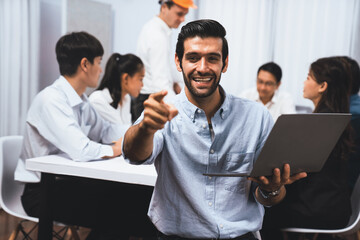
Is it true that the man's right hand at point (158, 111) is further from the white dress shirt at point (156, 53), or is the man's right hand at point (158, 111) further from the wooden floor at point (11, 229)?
the white dress shirt at point (156, 53)

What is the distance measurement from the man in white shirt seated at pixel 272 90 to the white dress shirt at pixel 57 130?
70.4 inches

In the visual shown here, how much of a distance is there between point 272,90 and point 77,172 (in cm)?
223

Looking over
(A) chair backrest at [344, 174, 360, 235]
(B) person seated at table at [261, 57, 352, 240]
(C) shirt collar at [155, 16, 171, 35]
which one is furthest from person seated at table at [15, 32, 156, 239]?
(C) shirt collar at [155, 16, 171, 35]

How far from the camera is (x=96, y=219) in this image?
5.42ft

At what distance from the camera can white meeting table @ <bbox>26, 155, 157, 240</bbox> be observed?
4.42 feet

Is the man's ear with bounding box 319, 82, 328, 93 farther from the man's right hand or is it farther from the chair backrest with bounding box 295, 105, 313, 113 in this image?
the chair backrest with bounding box 295, 105, 313, 113

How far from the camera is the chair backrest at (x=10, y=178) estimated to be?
1.74 m

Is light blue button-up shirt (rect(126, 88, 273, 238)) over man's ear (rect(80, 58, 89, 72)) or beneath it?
beneath

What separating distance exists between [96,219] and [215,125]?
0.83m

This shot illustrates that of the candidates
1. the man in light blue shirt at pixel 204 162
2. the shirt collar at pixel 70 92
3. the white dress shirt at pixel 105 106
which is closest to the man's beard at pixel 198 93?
the man in light blue shirt at pixel 204 162

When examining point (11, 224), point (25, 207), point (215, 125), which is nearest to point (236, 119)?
point (215, 125)

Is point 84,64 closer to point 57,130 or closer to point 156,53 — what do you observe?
point 57,130

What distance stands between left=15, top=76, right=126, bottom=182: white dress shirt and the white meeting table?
0.08 meters

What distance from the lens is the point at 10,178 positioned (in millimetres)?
1843
